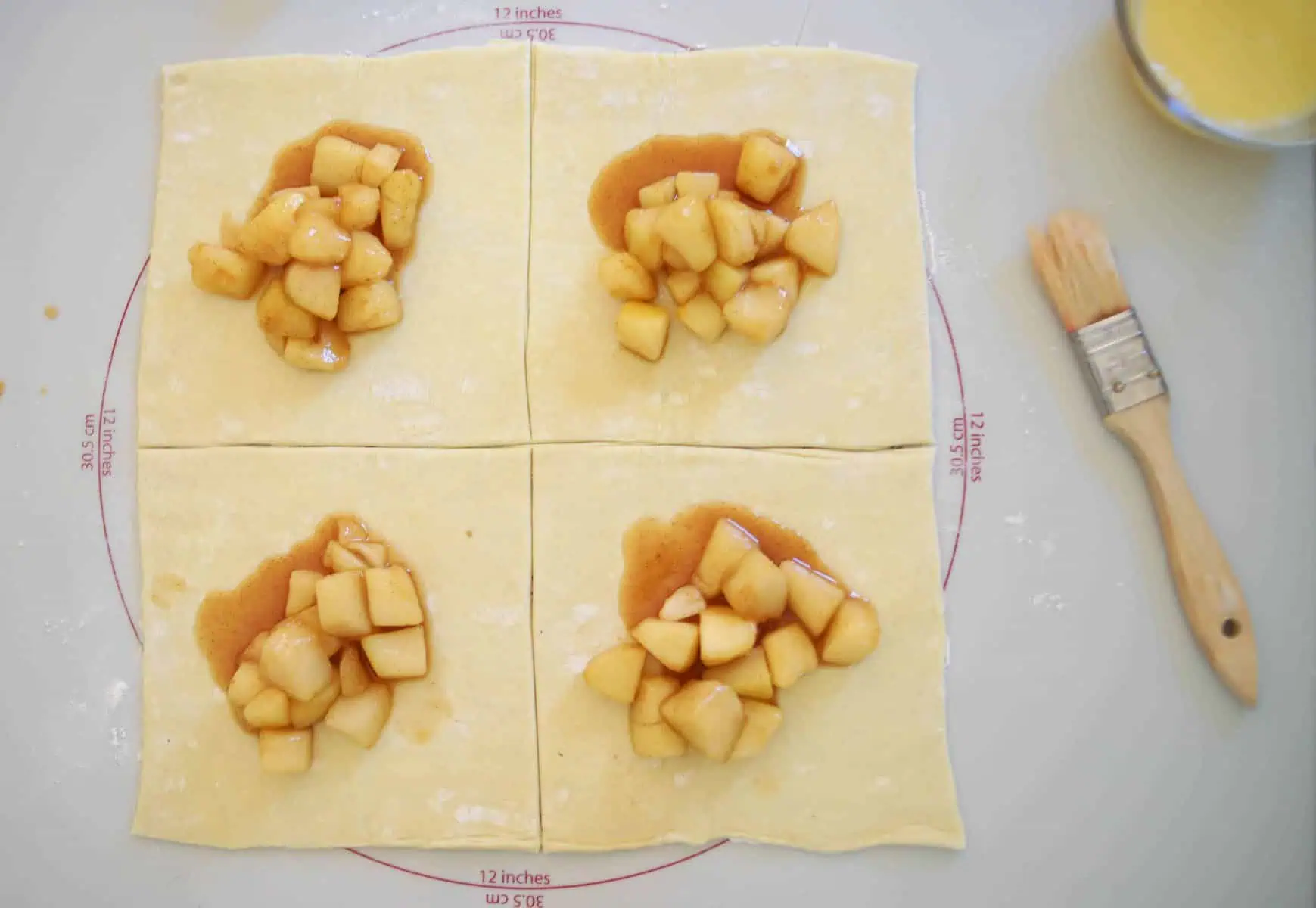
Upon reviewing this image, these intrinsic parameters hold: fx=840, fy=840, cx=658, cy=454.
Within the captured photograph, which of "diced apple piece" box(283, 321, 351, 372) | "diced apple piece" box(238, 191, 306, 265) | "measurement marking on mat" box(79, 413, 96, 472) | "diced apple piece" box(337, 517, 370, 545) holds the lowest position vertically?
"diced apple piece" box(337, 517, 370, 545)

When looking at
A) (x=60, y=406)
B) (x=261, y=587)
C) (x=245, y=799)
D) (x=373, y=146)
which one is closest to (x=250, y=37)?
(x=373, y=146)

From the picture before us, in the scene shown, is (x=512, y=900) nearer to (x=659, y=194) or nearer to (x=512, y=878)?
(x=512, y=878)

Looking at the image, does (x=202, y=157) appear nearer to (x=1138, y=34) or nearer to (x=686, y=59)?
(x=686, y=59)

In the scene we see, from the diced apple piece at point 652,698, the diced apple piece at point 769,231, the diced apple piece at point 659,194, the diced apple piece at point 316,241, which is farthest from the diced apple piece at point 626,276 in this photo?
the diced apple piece at point 652,698

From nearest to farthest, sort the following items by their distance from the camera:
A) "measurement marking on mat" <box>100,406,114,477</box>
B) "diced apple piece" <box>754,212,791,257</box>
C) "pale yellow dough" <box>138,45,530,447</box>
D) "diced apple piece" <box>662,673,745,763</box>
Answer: "diced apple piece" <box>662,673,745,763</box> → "diced apple piece" <box>754,212,791,257</box> → "pale yellow dough" <box>138,45,530,447</box> → "measurement marking on mat" <box>100,406,114,477</box>

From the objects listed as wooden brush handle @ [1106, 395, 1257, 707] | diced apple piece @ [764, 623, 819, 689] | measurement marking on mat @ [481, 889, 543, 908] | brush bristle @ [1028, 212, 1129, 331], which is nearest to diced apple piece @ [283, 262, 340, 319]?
diced apple piece @ [764, 623, 819, 689]

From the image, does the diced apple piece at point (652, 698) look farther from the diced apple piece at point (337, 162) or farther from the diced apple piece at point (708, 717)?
the diced apple piece at point (337, 162)

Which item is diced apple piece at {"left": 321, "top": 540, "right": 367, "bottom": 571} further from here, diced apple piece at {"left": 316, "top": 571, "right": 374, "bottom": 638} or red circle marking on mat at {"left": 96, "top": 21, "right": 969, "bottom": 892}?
red circle marking on mat at {"left": 96, "top": 21, "right": 969, "bottom": 892}

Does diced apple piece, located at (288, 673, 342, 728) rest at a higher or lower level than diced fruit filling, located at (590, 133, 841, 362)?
lower
